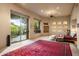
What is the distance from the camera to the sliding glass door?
25.6 feet

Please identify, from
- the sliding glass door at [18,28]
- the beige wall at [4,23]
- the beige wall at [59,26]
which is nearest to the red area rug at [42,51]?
the beige wall at [4,23]

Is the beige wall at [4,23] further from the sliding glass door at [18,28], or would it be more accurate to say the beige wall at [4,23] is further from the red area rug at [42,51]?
the sliding glass door at [18,28]

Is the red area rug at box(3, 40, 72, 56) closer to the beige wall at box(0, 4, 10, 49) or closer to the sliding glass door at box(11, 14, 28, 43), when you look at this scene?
the beige wall at box(0, 4, 10, 49)

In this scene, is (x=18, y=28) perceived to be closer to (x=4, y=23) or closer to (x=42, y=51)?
(x=4, y=23)

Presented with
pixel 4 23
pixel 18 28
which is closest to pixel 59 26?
pixel 18 28

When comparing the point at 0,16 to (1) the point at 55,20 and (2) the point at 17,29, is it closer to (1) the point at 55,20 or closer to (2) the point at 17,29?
(2) the point at 17,29

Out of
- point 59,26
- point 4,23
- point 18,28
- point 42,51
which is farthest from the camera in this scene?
point 59,26

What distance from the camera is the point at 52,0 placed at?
354 centimetres

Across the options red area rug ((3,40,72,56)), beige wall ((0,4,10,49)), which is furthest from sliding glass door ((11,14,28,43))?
red area rug ((3,40,72,56))

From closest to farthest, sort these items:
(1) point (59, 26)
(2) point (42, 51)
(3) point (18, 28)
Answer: (2) point (42, 51)
(3) point (18, 28)
(1) point (59, 26)

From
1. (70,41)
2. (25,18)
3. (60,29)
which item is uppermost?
(25,18)

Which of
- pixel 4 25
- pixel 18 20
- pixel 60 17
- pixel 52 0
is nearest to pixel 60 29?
pixel 60 17

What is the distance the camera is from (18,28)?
8.55 m

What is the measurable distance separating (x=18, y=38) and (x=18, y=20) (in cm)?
149
